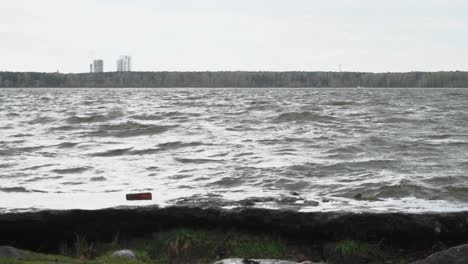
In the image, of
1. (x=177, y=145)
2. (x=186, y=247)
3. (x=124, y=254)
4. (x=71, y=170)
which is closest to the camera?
(x=124, y=254)

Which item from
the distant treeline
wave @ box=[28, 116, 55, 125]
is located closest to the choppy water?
wave @ box=[28, 116, 55, 125]

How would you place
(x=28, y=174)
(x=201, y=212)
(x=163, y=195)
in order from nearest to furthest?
(x=201, y=212) < (x=163, y=195) < (x=28, y=174)

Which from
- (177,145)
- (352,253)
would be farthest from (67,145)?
(352,253)

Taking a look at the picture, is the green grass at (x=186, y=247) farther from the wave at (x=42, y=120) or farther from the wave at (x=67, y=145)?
the wave at (x=42, y=120)

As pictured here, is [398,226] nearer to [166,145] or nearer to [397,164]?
[397,164]

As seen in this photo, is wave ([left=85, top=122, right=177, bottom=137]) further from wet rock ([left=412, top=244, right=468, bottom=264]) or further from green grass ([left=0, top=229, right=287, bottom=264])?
wet rock ([left=412, top=244, right=468, bottom=264])

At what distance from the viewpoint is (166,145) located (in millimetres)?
20016

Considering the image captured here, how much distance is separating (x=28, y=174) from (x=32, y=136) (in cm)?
973

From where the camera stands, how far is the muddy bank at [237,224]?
6199 millimetres

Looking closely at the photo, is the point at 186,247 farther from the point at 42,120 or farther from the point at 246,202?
the point at 42,120

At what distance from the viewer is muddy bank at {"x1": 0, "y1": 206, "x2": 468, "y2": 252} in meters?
6.20

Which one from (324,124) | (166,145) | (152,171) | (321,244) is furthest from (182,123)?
(321,244)

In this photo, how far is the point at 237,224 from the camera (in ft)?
21.5

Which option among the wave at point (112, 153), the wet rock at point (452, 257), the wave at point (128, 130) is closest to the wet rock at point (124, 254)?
the wet rock at point (452, 257)
